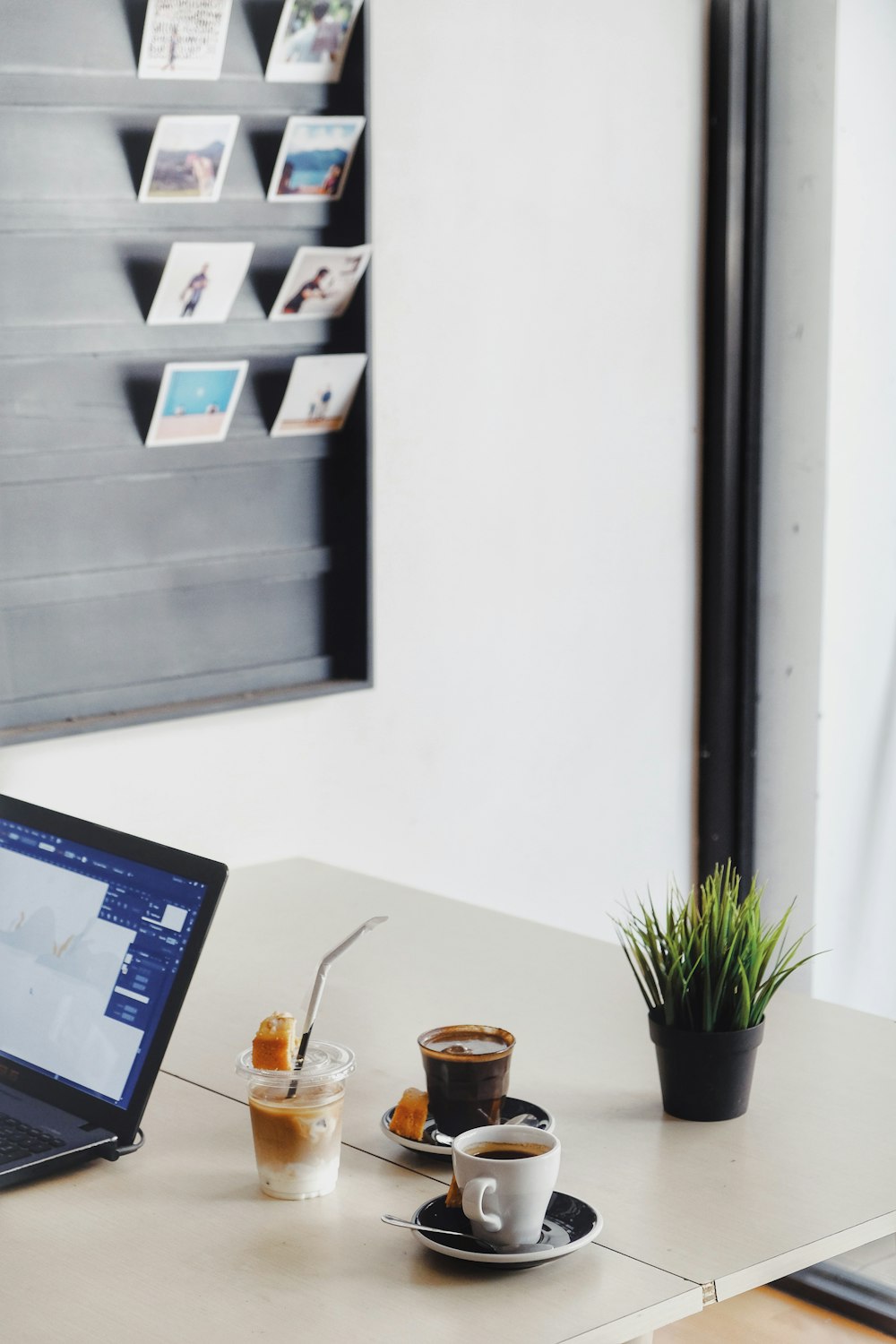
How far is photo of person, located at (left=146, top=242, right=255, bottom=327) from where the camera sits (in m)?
2.02

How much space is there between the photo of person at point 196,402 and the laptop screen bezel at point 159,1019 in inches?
31.9

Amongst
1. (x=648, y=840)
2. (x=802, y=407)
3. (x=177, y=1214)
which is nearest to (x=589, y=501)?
(x=802, y=407)

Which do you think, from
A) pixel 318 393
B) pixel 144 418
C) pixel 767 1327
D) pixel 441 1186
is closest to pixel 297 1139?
pixel 441 1186

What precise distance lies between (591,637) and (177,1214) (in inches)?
65.3

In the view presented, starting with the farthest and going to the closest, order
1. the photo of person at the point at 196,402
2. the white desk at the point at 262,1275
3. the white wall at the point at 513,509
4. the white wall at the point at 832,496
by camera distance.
A: the white wall at the point at 832,496 < the white wall at the point at 513,509 < the photo of person at the point at 196,402 < the white desk at the point at 262,1275

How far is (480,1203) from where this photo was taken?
1.08 metres

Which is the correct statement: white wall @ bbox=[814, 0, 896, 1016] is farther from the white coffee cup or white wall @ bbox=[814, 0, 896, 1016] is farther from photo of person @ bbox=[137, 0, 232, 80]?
the white coffee cup

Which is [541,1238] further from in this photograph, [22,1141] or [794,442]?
[794,442]

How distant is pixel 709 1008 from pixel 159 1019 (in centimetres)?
45

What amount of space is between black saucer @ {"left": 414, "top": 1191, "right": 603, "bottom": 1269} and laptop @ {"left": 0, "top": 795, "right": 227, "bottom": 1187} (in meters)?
0.27

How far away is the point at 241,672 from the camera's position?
221 cm

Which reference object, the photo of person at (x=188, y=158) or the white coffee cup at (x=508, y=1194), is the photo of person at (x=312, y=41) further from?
the white coffee cup at (x=508, y=1194)

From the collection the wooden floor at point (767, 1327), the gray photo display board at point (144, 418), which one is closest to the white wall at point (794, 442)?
the wooden floor at point (767, 1327)

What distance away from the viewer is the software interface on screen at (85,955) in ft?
4.23
